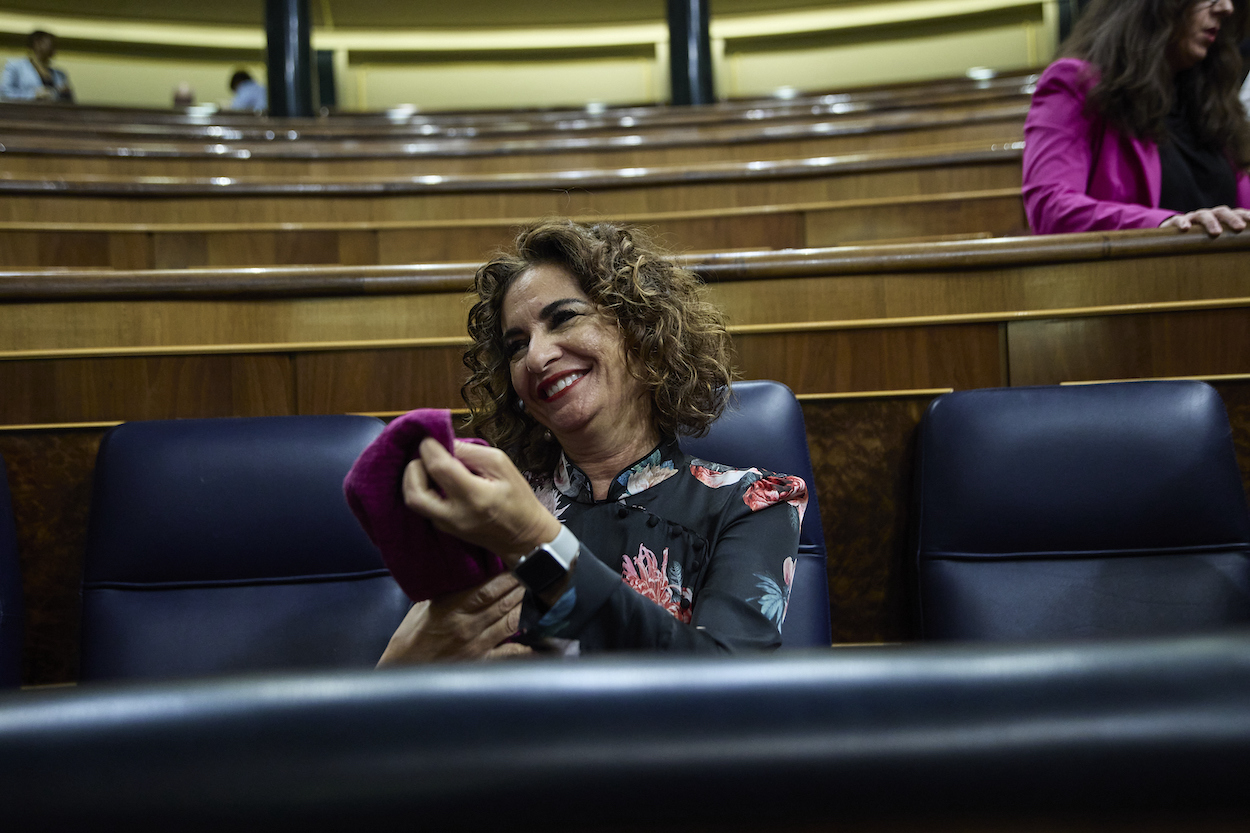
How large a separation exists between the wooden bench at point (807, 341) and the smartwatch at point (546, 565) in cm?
34

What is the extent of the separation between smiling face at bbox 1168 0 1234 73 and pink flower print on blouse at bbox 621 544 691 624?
0.68 m

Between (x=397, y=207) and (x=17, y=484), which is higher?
(x=397, y=207)

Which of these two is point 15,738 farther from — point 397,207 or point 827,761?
point 397,207

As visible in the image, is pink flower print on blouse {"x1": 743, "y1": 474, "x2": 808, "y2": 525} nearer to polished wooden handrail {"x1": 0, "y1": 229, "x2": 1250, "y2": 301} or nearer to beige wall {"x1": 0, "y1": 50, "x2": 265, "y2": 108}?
polished wooden handrail {"x1": 0, "y1": 229, "x2": 1250, "y2": 301}

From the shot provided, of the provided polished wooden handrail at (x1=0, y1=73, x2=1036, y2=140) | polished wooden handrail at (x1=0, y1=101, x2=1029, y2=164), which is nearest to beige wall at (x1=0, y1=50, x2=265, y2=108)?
polished wooden handrail at (x1=0, y1=73, x2=1036, y2=140)

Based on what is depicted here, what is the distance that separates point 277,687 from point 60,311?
2.26ft

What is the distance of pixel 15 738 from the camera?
96mm

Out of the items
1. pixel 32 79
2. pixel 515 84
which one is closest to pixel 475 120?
pixel 32 79

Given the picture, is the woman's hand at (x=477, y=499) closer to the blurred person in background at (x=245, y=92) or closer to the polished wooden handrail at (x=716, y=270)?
the polished wooden handrail at (x=716, y=270)

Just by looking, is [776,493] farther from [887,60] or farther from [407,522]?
[887,60]

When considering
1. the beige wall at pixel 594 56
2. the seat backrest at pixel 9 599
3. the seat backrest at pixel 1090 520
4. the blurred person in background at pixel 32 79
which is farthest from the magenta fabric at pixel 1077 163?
the beige wall at pixel 594 56

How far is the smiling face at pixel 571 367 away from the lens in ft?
1.40

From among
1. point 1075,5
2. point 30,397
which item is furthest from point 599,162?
point 1075,5

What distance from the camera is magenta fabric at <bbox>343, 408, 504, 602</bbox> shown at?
0.29 metres
